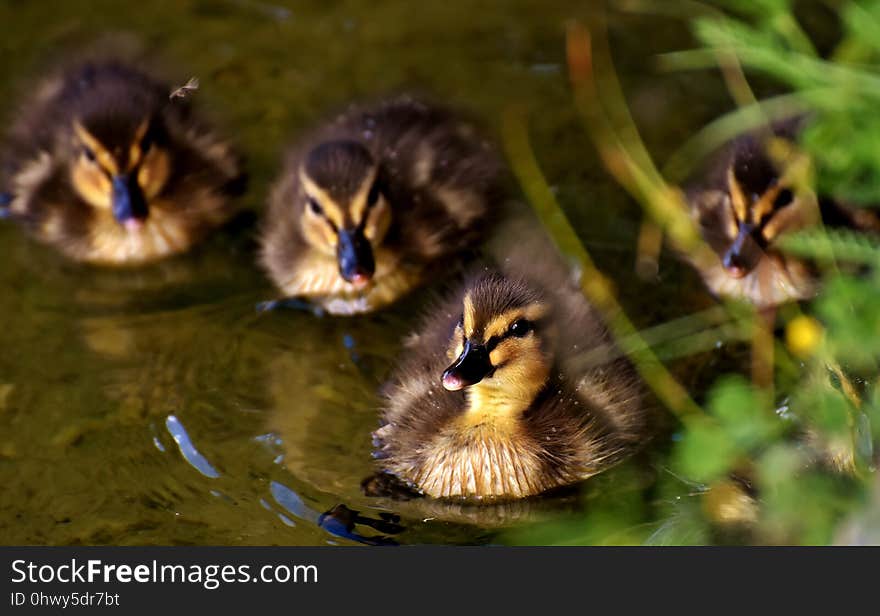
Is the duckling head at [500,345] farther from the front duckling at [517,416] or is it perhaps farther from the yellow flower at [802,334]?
the yellow flower at [802,334]

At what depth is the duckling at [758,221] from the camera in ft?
13.8

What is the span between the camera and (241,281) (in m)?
4.51

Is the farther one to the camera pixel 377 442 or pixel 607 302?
pixel 607 302

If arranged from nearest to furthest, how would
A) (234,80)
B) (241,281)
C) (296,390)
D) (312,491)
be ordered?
(312,491) < (296,390) < (241,281) < (234,80)

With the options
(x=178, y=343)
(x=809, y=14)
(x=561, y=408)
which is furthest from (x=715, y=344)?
(x=809, y=14)

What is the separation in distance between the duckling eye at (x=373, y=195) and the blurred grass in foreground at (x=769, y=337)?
0.59 meters

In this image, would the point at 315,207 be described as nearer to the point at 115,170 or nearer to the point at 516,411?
the point at 115,170

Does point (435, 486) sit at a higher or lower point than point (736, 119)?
lower

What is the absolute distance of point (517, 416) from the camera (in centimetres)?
367

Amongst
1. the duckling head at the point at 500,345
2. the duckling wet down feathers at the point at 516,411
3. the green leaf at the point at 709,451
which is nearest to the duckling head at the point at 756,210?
the duckling wet down feathers at the point at 516,411

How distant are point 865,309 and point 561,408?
102 cm

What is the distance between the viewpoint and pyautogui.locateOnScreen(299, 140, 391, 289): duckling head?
4184mm

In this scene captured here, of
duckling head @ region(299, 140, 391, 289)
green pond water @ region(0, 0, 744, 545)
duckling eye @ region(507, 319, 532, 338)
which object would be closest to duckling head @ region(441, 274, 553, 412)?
duckling eye @ region(507, 319, 532, 338)

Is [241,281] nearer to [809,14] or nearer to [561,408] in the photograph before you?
[561,408]
